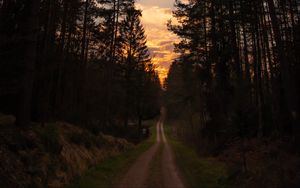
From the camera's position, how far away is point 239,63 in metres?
20.3

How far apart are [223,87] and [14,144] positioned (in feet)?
55.3

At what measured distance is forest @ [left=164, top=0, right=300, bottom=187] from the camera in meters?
16.4

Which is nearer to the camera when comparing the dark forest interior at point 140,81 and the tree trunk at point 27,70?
the dark forest interior at point 140,81

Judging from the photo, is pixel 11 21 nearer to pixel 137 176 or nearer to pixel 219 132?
pixel 137 176

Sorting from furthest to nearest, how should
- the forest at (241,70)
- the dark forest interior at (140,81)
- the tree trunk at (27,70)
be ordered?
the forest at (241,70) → the tree trunk at (27,70) → the dark forest interior at (140,81)

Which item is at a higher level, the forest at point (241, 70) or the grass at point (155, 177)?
the forest at point (241, 70)

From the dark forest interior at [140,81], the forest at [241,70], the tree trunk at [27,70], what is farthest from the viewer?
the forest at [241,70]

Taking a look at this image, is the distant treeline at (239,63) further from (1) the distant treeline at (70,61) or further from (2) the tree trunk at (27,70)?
(2) the tree trunk at (27,70)

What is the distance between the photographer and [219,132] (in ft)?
70.4

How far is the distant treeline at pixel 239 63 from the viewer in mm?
16922

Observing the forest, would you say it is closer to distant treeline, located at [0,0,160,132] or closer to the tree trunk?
distant treeline, located at [0,0,160,132]

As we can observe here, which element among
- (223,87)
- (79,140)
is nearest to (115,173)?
(79,140)

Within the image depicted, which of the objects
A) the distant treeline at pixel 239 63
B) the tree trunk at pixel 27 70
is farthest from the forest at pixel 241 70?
the tree trunk at pixel 27 70

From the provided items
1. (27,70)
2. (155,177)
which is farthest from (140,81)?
(27,70)
